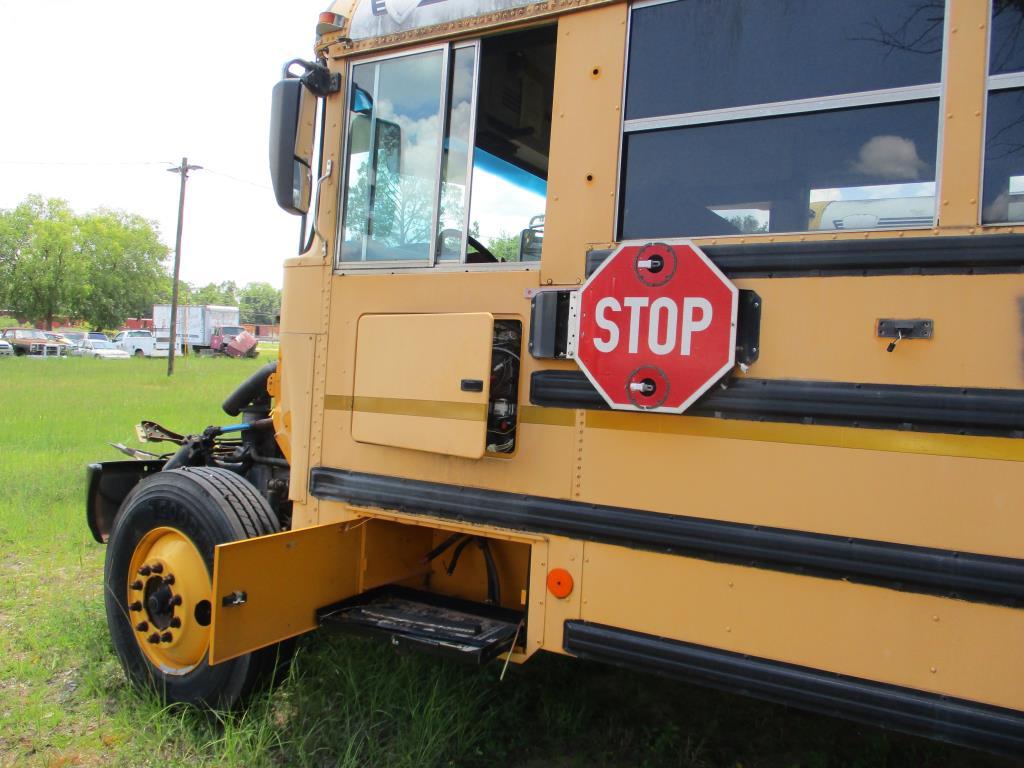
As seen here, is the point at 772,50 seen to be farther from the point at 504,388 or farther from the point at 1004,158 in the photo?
the point at 504,388

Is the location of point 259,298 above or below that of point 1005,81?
above

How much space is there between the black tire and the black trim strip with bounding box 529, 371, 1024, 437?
1.65 meters

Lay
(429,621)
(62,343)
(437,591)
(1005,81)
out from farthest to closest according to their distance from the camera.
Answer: (62,343) → (437,591) → (429,621) → (1005,81)

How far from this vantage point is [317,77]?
3098 millimetres

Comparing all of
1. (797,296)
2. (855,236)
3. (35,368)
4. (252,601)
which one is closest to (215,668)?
(252,601)

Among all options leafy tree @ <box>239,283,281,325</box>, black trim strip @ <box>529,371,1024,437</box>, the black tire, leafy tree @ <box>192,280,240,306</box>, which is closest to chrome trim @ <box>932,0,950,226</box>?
black trim strip @ <box>529,371,1024,437</box>

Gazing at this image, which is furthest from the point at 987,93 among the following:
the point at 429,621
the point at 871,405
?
the point at 429,621

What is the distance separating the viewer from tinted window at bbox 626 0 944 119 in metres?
2.12

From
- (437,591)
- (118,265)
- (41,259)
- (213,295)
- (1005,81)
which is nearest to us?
(1005,81)

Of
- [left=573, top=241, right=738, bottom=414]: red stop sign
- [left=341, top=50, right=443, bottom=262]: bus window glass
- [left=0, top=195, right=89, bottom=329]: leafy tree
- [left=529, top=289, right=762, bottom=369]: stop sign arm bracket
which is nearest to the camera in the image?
[left=573, top=241, right=738, bottom=414]: red stop sign

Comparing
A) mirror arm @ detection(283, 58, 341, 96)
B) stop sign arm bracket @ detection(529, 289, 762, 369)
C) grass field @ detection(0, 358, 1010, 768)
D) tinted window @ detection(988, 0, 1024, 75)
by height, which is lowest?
grass field @ detection(0, 358, 1010, 768)

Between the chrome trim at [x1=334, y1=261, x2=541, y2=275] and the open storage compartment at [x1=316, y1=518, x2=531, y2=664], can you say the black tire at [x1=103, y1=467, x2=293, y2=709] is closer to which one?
the open storage compartment at [x1=316, y1=518, x2=531, y2=664]

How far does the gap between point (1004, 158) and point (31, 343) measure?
47324mm

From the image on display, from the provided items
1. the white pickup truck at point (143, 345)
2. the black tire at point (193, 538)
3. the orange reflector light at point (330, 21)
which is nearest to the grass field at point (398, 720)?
the black tire at point (193, 538)
